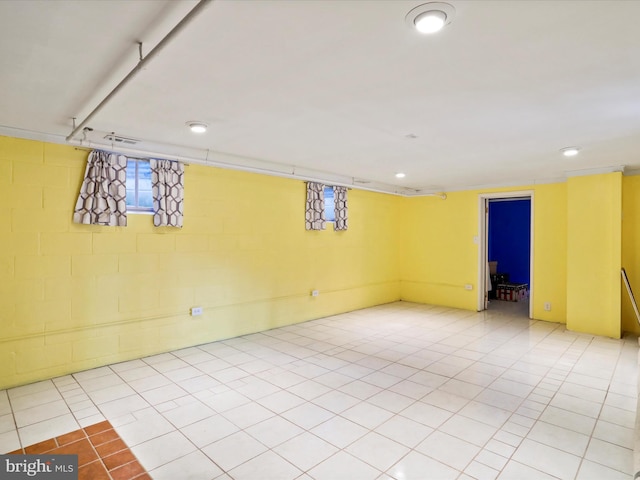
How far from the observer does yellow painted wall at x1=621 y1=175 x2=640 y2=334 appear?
5070 millimetres

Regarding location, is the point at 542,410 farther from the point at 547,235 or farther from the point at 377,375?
the point at 547,235

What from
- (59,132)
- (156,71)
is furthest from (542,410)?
(59,132)

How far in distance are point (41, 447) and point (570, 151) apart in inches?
212

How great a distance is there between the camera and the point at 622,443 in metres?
2.44

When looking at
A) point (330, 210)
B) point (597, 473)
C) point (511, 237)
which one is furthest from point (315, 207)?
point (511, 237)

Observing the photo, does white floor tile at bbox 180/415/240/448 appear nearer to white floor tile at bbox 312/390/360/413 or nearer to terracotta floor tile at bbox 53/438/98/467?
terracotta floor tile at bbox 53/438/98/467

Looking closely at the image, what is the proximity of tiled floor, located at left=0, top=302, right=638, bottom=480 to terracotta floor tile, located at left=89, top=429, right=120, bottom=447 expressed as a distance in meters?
0.05

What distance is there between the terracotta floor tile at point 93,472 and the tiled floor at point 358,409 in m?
0.22

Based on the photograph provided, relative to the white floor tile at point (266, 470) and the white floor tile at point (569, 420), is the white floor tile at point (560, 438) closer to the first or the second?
the white floor tile at point (569, 420)

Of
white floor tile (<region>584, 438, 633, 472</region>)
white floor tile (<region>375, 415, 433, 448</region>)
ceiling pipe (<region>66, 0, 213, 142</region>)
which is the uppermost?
ceiling pipe (<region>66, 0, 213, 142</region>)

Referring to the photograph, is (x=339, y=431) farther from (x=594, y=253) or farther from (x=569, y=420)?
(x=594, y=253)

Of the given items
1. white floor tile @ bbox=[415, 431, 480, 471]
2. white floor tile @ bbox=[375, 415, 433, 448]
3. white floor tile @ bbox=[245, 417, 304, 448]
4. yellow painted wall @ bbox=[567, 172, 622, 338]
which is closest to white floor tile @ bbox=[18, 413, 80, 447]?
white floor tile @ bbox=[245, 417, 304, 448]

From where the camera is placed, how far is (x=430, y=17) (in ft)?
5.07

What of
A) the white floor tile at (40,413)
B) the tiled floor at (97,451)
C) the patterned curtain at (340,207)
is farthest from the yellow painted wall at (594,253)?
the white floor tile at (40,413)
